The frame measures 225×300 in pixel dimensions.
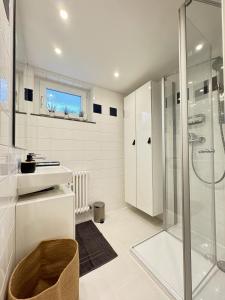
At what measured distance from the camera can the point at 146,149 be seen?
1.95m

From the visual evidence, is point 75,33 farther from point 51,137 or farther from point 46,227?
point 46,227

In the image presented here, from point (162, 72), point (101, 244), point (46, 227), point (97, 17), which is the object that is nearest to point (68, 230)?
point (46, 227)

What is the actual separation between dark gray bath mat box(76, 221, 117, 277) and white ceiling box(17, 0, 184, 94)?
6.23ft

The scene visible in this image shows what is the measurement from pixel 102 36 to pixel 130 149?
1495mm

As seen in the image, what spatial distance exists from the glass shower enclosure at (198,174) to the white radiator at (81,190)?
0.86 m

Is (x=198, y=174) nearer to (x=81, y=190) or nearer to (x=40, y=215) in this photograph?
(x=40, y=215)

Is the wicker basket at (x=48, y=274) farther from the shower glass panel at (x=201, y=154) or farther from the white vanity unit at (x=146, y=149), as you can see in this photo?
the white vanity unit at (x=146, y=149)

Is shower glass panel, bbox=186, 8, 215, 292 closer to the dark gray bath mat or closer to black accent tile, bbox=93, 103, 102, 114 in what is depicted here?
the dark gray bath mat

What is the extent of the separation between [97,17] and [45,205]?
1452 millimetres

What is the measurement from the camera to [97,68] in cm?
179

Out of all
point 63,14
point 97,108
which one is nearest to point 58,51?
point 63,14

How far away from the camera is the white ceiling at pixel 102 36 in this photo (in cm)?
105

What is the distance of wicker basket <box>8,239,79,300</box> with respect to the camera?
63 centimetres

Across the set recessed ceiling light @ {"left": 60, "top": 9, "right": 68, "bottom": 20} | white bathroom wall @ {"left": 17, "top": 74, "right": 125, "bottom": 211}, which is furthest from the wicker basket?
recessed ceiling light @ {"left": 60, "top": 9, "right": 68, "bottom": 20}
